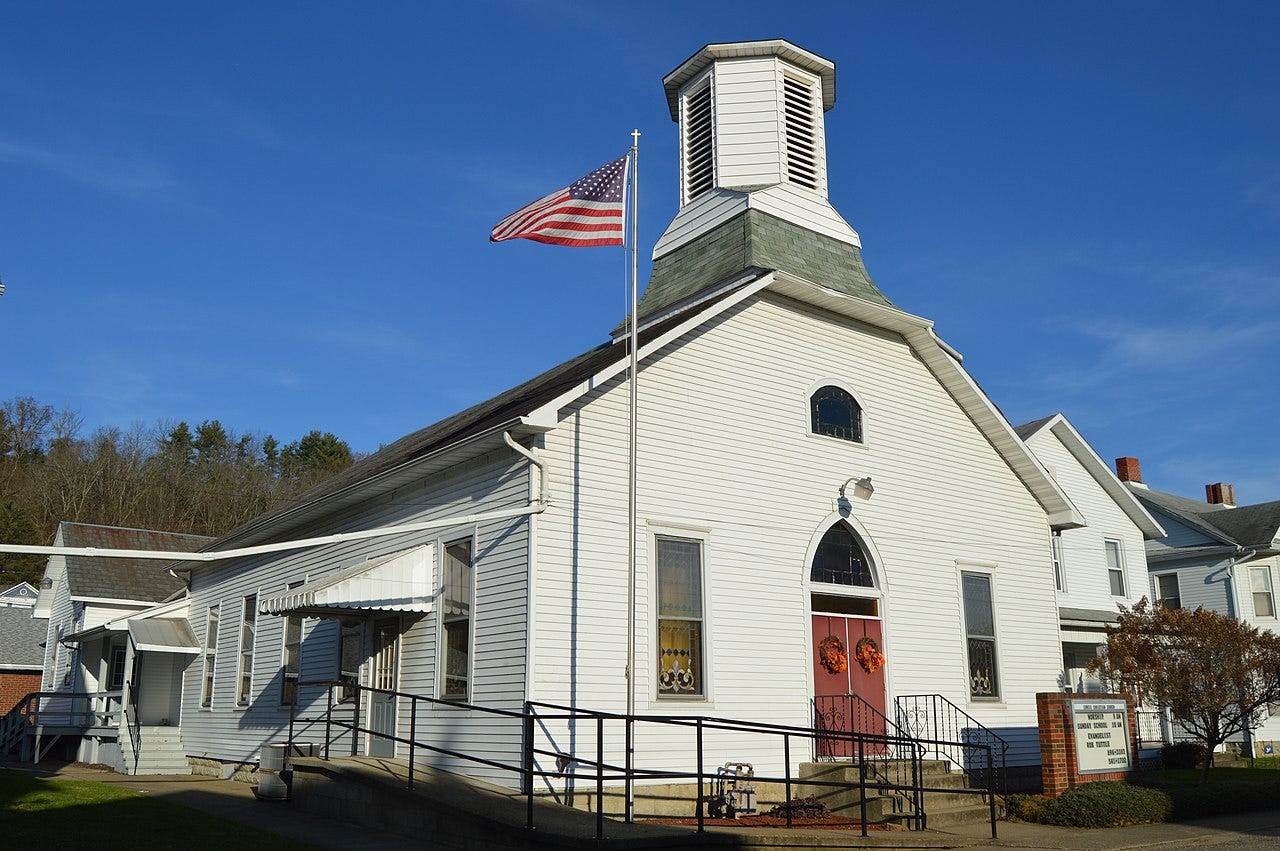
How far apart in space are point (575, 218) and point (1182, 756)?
21.3 m

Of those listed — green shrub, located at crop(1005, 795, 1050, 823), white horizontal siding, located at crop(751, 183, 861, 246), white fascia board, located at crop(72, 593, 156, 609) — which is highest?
white horizontal siding, located at crop(751, 183, 861, 246)

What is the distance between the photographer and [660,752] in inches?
534

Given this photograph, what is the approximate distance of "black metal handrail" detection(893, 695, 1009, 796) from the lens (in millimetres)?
16250

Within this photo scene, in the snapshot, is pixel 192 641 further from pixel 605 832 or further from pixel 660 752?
pixel 605 832

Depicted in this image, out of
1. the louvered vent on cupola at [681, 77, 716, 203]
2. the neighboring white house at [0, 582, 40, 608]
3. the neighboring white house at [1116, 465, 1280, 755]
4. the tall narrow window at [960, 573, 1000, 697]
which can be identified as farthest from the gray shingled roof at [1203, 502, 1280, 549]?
the neighboring white house at [0, 582, 40, 608]

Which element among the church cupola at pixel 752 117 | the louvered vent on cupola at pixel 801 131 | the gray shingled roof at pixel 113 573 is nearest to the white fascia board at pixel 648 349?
the church cupola at pixel 752 117

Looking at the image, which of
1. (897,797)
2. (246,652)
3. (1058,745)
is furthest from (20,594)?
(1058,745)

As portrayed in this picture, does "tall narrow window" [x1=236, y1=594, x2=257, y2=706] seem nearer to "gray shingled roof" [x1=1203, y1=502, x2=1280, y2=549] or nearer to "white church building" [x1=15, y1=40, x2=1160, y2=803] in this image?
"white church building" [x1=15, y1=40, x2=1160, y2=803]

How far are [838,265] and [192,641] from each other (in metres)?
15.3

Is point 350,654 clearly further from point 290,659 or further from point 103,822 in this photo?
point 103,822

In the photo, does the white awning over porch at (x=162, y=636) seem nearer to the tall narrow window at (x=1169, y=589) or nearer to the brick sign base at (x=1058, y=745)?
the brick sign base at (x=1058, y=745)

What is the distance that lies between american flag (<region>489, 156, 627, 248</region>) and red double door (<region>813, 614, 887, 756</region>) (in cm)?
632

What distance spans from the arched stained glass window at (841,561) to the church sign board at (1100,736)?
11.1 feet

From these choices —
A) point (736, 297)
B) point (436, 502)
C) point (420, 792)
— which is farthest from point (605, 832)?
point (736, 297)
